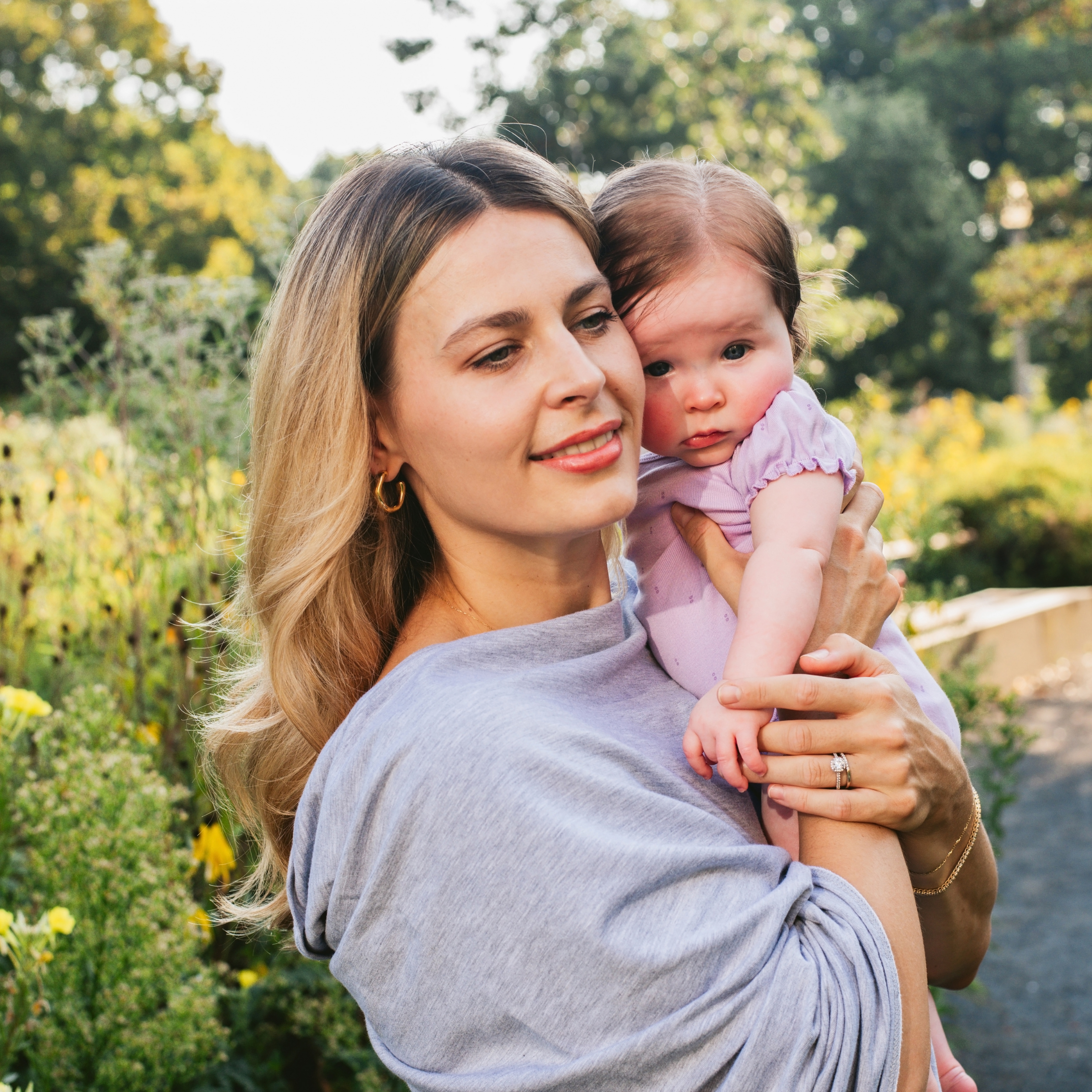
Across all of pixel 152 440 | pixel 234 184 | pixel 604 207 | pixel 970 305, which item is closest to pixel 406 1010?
pixel 604 207

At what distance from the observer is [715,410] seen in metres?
1.89

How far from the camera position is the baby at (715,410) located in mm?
1800

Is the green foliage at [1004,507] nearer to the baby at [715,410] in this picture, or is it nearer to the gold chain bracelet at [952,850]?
the baby at [715,410]

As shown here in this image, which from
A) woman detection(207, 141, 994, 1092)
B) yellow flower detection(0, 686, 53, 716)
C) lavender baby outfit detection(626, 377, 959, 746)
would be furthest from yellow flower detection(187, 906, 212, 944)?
lavender baby outfit detection(626, 377, 959, 746)

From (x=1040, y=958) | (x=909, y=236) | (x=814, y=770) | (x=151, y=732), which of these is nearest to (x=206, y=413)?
(x=151, y=732)

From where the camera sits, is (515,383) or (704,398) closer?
(515,383)

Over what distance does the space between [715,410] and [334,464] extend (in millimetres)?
683

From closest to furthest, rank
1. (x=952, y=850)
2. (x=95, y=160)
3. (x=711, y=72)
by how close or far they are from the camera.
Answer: (x=952, y=850), (x=711, y=72), (x=95, y=160)

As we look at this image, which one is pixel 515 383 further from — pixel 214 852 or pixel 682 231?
pixel 214 852

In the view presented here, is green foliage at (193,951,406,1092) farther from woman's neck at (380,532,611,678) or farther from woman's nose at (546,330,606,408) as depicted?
woman's nose at (546,330,606,408)

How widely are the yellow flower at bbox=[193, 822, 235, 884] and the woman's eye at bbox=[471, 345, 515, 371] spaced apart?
1.70m

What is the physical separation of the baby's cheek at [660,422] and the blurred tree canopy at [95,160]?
929 inches

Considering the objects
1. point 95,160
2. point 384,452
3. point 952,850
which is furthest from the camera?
point 95,160

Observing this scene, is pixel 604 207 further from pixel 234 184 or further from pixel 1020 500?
pixel 234 184
